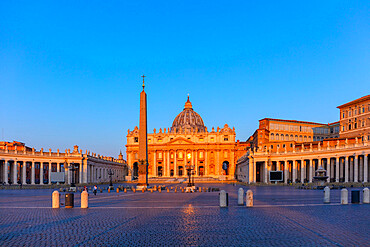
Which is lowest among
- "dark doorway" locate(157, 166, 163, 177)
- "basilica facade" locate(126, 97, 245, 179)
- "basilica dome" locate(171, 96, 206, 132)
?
"dark doorway" locate(157, 166, 163, 177)

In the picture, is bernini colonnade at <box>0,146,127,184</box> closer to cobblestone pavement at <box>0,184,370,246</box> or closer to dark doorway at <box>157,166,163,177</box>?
dark doorway at <box>157,166,163,177</box>

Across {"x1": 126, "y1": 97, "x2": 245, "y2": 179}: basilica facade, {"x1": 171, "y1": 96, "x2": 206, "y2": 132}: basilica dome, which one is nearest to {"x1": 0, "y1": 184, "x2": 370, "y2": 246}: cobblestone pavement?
{"x1": 126, "y1": 97, "x2": 245, "y2": 179}: basilica facade

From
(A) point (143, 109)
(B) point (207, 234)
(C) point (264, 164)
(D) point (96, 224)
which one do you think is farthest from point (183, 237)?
(C) point (264, 164)

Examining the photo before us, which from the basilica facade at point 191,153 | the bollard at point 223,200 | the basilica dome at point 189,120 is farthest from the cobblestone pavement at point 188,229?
the basilica dome at point 189,120

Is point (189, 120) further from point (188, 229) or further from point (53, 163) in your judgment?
point (188, 229)

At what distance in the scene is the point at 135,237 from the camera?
1156 cm

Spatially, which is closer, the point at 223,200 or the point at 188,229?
the point at 188,229

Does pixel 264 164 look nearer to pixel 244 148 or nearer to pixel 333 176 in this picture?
pixel 333 176

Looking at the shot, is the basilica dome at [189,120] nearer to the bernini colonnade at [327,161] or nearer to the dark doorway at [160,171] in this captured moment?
the dark doorway at [160,171]

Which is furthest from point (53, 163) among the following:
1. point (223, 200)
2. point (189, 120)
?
point (189, 120)

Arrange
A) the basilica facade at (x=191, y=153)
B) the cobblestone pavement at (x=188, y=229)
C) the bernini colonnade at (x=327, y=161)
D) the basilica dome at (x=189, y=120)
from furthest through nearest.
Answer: the basilica dome at (x=189, y=120)
the basilica facade at (x=191, y=153)
the bernini colonnade at (x=327, y=161)
the cobblestone pavement at (x=188, y=229)

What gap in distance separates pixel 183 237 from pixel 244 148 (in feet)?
484

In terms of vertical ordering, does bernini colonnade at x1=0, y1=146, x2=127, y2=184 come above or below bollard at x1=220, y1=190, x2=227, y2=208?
below

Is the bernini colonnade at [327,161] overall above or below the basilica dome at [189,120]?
below
